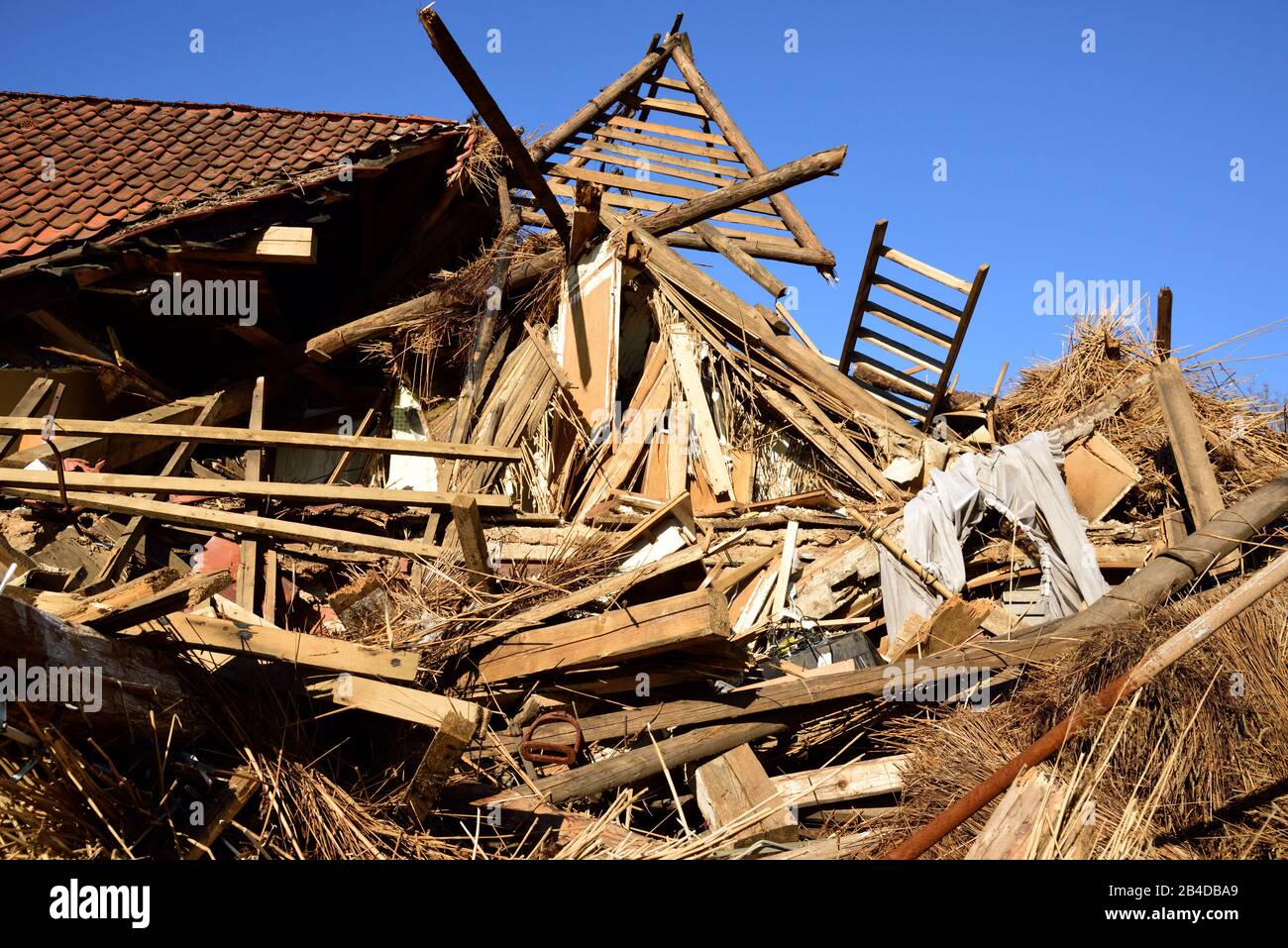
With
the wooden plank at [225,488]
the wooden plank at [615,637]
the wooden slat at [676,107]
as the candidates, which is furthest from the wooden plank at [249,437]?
the wooden slat at [676,107]

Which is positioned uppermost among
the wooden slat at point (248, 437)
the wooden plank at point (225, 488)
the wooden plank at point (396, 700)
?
the wooden slat at point (248, 437)

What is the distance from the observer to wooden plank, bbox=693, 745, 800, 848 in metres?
5.07

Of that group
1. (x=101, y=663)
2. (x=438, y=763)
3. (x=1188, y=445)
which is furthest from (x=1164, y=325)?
(x=101, y=663)

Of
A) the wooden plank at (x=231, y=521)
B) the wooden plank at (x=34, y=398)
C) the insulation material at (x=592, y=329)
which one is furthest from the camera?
the insulation material at (x=592, y=329)

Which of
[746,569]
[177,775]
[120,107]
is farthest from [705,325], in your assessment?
[120,107]

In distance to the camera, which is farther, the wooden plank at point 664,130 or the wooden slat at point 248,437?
the wooden plank at point 664,130

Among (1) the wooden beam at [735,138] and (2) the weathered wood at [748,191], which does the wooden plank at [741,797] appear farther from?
(1) the wooden beam at [735,138]

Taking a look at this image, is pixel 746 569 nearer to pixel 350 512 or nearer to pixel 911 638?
pixel 911 638

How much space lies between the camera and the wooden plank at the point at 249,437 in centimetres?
604

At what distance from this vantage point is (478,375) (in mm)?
8805

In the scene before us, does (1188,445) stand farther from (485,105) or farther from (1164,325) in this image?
(485,105)

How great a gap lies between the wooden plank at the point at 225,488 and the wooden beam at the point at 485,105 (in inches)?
111

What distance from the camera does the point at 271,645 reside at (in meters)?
4.54
